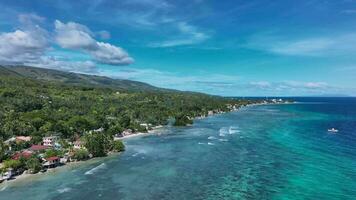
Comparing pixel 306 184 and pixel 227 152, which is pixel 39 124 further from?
pixel 306 184

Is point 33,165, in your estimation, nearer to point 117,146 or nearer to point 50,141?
point 117,146

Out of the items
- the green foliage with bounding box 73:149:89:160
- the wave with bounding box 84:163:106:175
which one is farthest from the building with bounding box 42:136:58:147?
the wave with bounding box 84:163:106:175

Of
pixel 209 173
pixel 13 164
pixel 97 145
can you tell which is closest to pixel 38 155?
pixel 13 164

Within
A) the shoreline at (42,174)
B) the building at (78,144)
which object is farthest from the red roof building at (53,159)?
the building at (78,144)

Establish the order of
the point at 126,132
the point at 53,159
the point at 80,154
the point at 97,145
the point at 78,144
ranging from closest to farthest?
the point at 53,159, the point at 80,154, the point at 97,145, the point at 78,144, the point at 126,132

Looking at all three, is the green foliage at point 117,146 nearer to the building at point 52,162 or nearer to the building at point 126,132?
the building at point 52,162
